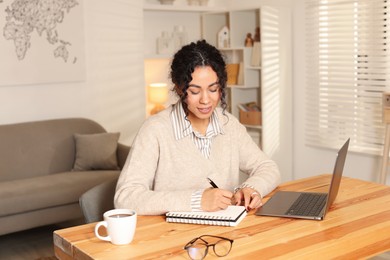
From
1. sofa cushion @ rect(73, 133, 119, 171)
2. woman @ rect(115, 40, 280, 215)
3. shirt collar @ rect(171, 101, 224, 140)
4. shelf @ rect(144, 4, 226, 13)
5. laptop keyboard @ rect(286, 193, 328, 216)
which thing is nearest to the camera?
laptop keyboard @ rect(286, 193, 328, 216)

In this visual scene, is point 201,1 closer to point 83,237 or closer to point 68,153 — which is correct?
point 68,153

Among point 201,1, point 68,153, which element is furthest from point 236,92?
point 68,153

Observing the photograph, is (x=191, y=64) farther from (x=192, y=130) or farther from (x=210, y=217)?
(x=210, y=217)

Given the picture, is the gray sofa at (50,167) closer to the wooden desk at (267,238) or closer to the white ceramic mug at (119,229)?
the wooden desk at (267,238)

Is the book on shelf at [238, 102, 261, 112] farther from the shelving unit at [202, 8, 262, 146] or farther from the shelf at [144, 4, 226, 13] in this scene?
the shelf at [144, 4, 226, 13]

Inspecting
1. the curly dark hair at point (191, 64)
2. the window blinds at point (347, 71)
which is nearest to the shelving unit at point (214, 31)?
the window blinds at point (347, 71)

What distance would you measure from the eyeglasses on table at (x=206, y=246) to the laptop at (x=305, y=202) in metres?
0.30

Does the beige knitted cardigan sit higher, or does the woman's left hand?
the beige knitted cardigan

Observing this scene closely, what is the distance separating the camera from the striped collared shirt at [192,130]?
7.29 ft

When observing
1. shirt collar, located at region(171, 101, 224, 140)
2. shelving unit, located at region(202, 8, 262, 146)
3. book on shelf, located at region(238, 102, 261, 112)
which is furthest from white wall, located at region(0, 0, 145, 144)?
shirt collar, located at region(171, 101, 224, 140)

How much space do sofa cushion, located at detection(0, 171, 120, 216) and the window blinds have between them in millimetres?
1767

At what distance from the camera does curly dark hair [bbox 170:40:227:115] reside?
216 cm

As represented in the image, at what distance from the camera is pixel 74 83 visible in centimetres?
490

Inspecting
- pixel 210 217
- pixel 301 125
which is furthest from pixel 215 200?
pixel 301 125
